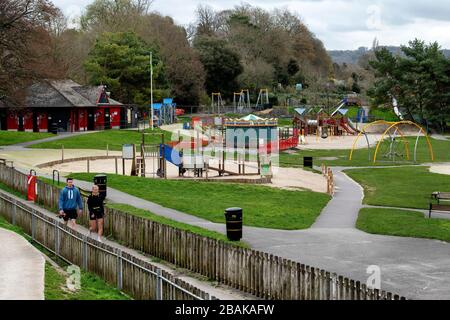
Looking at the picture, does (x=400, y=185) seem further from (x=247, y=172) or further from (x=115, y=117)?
(x=115, y=117)

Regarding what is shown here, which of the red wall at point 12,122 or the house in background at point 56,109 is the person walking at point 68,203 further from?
the red wall at point 12,122

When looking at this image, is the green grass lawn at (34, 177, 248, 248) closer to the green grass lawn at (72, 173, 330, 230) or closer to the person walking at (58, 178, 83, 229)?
the green grass lawn at (72, 173, 330, 230)

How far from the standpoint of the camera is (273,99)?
141000 mm

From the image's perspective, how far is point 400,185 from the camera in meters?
45.6

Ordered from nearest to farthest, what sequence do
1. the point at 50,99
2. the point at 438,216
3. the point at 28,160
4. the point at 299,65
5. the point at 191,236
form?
the point at 191,236 < the point at 438,216 < the point at 28,160 < the point at 50,99 < the point at 299,65

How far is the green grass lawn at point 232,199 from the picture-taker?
29.9m

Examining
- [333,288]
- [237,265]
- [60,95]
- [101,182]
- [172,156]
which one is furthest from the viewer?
[60,95]

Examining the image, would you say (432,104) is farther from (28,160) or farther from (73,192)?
(73,192)

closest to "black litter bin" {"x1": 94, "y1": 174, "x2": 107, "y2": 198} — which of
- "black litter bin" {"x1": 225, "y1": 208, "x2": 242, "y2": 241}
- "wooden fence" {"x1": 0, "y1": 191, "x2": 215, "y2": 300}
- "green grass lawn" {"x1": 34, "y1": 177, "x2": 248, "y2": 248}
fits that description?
"green grass lawn" {"x1": 34, "y1": 177, "x2": 248, "y2": 248}

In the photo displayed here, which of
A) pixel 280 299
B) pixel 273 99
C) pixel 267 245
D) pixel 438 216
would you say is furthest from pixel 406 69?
pixel 280 299

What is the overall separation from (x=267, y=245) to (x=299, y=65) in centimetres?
14411

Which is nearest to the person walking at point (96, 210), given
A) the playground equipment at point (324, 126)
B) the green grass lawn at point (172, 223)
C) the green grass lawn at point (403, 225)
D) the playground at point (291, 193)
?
the playground at point (291, 193)

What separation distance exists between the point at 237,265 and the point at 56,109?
63193mm

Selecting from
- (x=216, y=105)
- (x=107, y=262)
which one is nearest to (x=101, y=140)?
(x=107, y=262)
